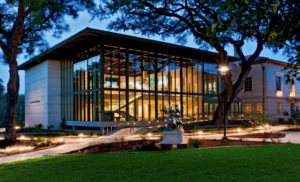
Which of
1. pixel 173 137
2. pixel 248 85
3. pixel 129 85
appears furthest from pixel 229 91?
pixel 248 85

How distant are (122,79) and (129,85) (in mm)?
1033

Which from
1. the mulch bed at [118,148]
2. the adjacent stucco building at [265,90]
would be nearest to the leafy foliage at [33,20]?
the mulch bed at [118,148]

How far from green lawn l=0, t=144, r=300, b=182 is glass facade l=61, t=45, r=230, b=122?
16.1 m

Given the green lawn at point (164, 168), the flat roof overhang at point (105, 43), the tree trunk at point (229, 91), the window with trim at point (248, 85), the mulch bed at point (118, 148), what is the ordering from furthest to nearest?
the window with trim at point (248, 85)
the tree trunk at point (229, 91)
the flat roof overhang at point (105, 43)
the mulch bed at point (118, 148)
the green lawn at point (164, 168)

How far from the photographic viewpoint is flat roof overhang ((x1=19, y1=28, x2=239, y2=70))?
23.7 meters

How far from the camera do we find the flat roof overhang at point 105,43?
2367cm

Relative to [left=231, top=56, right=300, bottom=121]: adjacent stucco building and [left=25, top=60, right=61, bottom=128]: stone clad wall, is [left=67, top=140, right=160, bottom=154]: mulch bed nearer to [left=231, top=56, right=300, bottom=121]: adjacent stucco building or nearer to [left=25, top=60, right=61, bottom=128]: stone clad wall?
[left=25, top=60, right=61, bottom=128]: stone clad wall

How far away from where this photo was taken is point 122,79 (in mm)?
26500

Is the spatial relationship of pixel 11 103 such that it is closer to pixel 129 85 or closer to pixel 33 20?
pixel 33 20

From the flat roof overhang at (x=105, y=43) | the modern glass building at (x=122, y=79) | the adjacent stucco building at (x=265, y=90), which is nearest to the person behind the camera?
the flat roof overhang at (x=105, y=43)

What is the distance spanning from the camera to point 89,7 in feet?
57.4

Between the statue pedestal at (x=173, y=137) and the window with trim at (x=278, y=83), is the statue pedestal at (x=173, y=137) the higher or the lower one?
the lower one

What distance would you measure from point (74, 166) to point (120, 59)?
19211mm

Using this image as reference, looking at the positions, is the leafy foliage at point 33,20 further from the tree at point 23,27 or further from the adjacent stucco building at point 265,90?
the adjacent stucco building at point 265,90
